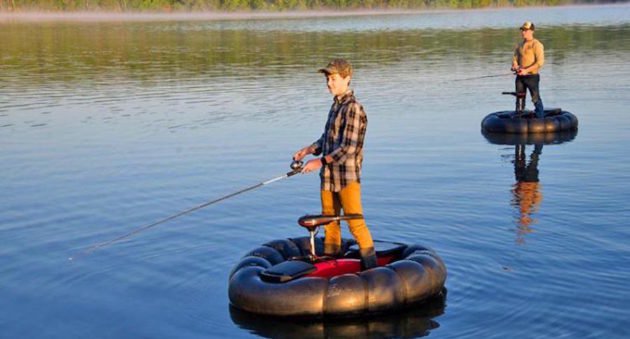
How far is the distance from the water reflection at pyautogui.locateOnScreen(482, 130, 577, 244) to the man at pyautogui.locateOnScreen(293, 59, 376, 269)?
3049 millimetres

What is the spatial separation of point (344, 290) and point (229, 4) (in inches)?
5304

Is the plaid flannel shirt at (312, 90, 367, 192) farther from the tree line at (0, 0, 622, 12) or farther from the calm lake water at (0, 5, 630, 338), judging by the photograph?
the tree line at (0, 0, 622, 12)

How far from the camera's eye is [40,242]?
13430 mm

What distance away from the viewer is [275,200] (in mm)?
15648

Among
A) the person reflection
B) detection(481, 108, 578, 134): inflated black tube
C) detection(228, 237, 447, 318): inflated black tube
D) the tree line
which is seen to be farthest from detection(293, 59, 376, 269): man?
the tree line

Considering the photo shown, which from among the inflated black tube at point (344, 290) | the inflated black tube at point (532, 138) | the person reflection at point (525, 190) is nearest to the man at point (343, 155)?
the inflated black tube at point (344, 290)

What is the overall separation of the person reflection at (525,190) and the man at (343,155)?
305cm

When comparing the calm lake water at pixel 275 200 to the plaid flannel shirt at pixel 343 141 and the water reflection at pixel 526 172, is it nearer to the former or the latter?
the water reflection at pixel 526 172

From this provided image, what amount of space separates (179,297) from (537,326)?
3.85 metres

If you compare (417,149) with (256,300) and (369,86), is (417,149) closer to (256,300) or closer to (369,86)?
(256,300)

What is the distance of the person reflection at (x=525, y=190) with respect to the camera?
44.1 feet

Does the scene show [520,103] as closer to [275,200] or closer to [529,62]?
[529,62]

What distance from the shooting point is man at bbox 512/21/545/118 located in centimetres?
2083

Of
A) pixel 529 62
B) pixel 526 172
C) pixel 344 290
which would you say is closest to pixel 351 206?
pixel 344 290
